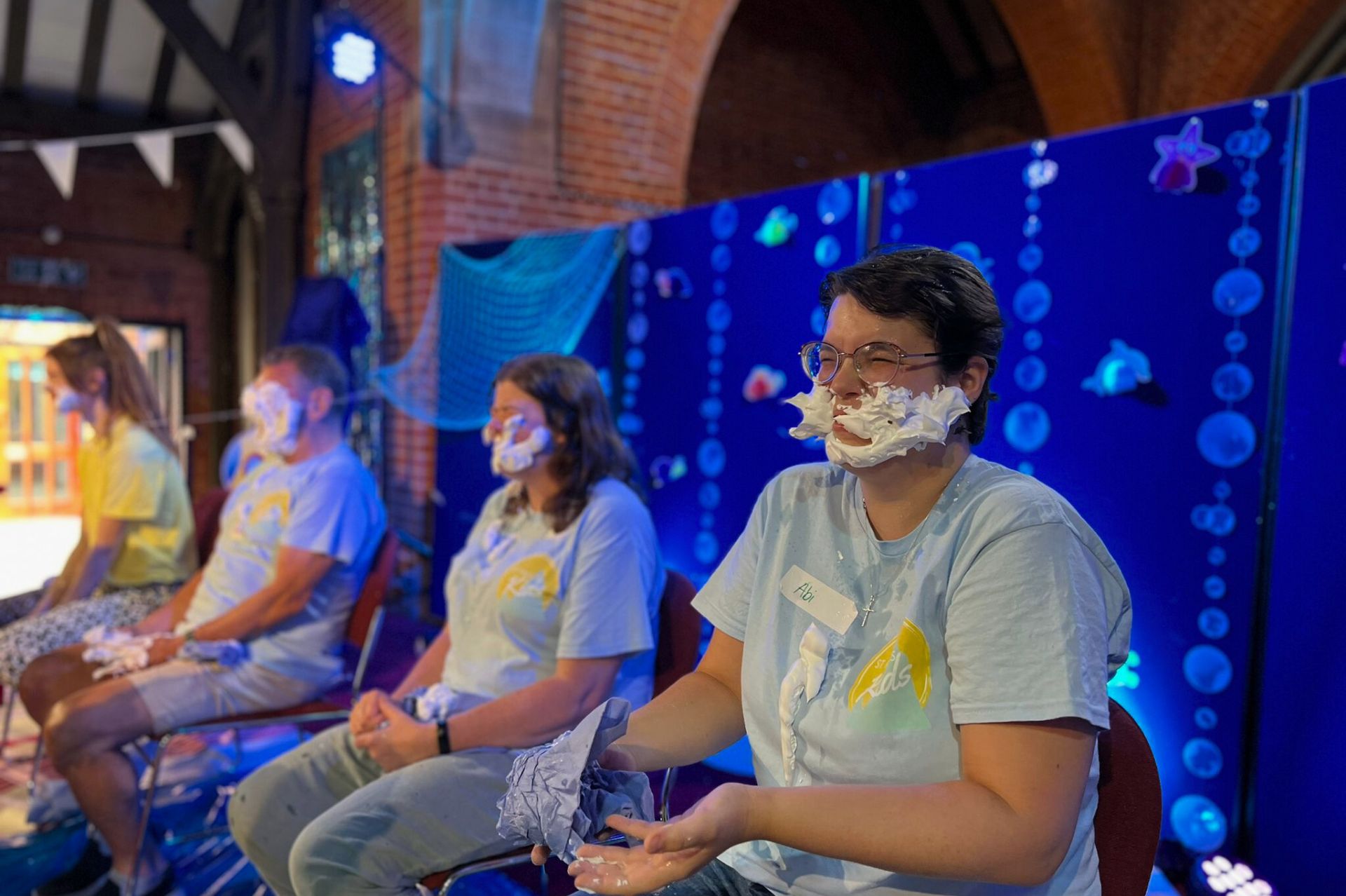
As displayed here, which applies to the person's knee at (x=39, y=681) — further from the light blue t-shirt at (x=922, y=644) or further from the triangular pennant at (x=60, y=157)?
the triangular pennant at (x=60, y=157)

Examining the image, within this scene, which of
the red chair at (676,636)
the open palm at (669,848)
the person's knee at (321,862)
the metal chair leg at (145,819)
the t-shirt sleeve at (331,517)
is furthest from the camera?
the t-shirt sleeve at (331,517)

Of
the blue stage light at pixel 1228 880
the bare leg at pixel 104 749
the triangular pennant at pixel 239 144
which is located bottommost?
the blue stage light at pixel 1228 880

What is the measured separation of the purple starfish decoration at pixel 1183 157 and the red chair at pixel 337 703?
7.59ft

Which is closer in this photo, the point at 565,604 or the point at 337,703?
the point at 565,604

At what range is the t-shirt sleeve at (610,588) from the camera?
177 centimetres

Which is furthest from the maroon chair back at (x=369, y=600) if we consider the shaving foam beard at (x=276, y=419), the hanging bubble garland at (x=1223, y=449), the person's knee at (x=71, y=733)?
the hanging bubble garland at (x=1223, y=449)

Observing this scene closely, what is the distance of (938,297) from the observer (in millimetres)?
1115

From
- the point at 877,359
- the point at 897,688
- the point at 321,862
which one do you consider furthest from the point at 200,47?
the point at 897,688

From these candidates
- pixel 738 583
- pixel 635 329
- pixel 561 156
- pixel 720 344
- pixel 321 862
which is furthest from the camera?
pixel 561 156

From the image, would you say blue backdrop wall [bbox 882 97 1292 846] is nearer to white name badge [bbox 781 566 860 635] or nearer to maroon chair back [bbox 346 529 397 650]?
white name badge [bbox 781 566 860 635]

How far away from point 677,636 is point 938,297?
3.51 ft

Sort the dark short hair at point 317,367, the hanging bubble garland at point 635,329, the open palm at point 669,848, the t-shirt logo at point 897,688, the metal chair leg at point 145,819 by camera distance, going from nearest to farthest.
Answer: the open palm at point 669,848, the t-shirt logo at point 897,688, the metal chair leg at point 145,819, the dark short hair at point 317,367, the hanging bubble garland at point 635,329

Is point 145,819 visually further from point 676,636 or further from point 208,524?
point 676,636

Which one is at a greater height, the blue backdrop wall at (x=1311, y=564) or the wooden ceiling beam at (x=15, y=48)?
the wooden ceiling beam at (x=15, y=48)
